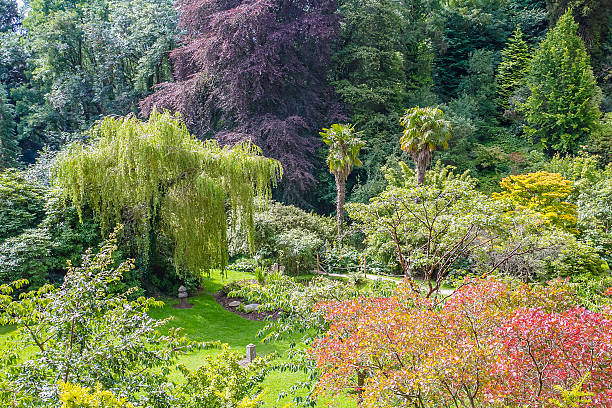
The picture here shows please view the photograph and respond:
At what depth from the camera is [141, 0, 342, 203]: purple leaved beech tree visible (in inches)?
838

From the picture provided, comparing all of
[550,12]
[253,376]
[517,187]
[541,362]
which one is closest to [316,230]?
[517,187]

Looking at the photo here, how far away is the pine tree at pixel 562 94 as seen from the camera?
2308 cm

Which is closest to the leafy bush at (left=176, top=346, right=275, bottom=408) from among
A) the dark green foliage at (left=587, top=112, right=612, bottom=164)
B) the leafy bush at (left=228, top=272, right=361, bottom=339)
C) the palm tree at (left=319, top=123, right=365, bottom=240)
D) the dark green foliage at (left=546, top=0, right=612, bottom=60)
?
the leafy bush at (left=228, top=272, right=361, bottom=339)

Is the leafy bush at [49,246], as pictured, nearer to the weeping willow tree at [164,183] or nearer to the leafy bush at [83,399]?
the weeping willow tree at [164,183]

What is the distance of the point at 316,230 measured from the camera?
17.7m

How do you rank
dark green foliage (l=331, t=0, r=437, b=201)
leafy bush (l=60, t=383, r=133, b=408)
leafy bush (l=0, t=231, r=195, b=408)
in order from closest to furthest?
leafy bush (l=60, t=383, r=133, b=408) → leafy bush (l=0, t=231, r=195, b=408) → dark green foliage (l=331, t=0, r=437, b=201)

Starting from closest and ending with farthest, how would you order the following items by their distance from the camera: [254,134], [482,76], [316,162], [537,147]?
[254,134] < [316,162] < [537,147] < [482,76]

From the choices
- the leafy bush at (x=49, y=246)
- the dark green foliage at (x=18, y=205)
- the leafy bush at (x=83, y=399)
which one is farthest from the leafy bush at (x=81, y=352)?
the dark green foliage at (x=18, y=205)

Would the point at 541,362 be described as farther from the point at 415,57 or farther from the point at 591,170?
the point at 415,57

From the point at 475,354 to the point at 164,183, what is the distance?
10.1 m

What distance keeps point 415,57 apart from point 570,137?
1048 centimetres

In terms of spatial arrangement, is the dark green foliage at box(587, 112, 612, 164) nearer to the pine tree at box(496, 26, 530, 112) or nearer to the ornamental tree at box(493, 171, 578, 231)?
the ornamental tree at box(493, 171, 578, 231)

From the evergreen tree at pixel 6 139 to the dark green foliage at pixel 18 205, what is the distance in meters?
14.6

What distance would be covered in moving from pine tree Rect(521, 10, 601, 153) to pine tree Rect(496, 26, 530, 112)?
2.53 meters
